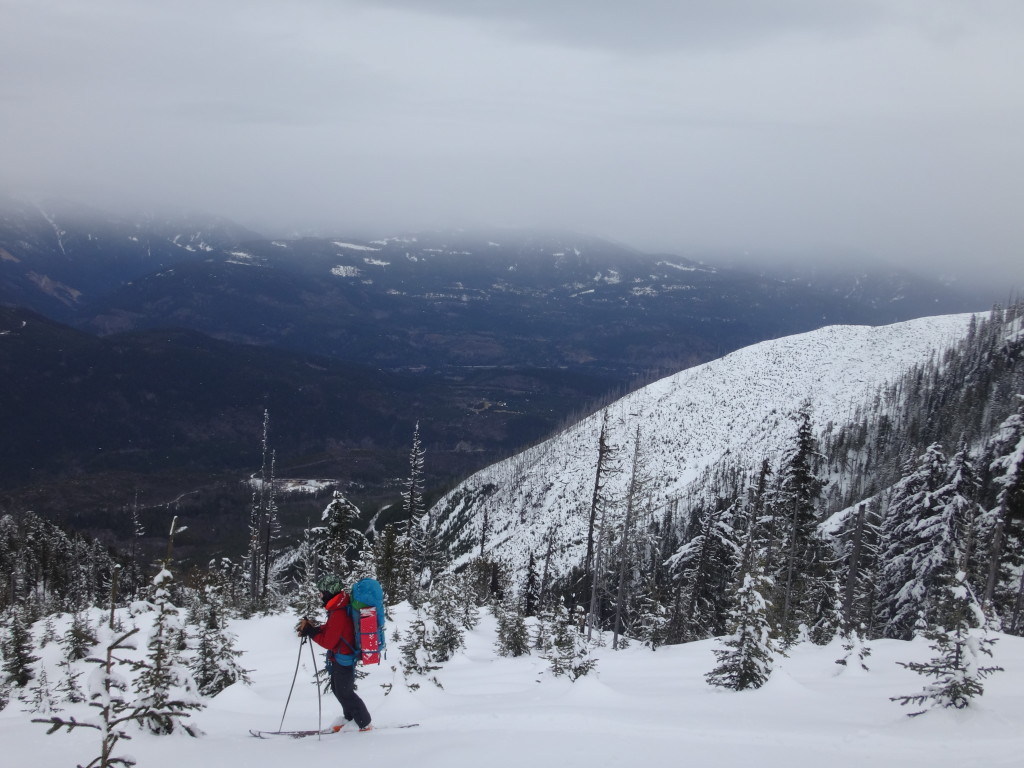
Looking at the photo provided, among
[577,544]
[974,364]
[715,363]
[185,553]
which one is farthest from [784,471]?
[185,553]

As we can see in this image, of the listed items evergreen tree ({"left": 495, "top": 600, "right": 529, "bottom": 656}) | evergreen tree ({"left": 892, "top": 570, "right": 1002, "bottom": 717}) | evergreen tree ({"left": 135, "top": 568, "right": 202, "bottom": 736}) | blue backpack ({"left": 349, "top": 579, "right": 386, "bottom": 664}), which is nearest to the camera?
evergreen tree ({"left": 135, "top": 568, "right": 202, "bottom": 736})

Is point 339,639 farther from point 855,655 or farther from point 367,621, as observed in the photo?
point 855,655

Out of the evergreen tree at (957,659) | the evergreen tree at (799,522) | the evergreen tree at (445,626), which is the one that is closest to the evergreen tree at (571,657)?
the evergreen tree at (445,626)

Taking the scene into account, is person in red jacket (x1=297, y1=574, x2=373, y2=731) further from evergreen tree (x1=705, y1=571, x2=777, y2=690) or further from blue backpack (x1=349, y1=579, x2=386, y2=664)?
evergreen tree (x1=705, y1=571, x2=777, y2=690)

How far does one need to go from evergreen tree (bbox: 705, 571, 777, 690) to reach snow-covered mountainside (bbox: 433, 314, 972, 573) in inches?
3122

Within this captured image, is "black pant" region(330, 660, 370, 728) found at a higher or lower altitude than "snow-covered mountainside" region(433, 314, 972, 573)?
lower

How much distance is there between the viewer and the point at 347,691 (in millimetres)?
8891

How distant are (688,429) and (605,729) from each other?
402 feet

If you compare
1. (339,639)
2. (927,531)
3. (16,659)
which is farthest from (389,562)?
(927,531)

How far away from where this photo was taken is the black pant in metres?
8.88

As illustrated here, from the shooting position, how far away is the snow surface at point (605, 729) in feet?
24.8

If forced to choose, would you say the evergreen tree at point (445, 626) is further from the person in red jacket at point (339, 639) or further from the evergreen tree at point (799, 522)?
the evergreen tree at point (799, 522)

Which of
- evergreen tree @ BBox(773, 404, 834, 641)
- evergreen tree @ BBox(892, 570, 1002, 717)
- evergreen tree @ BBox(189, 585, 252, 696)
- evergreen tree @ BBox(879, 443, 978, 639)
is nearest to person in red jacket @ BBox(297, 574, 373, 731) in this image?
evergreen tree @ BBox(189, 585, 252, 696)

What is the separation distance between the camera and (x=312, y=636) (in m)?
8.83
